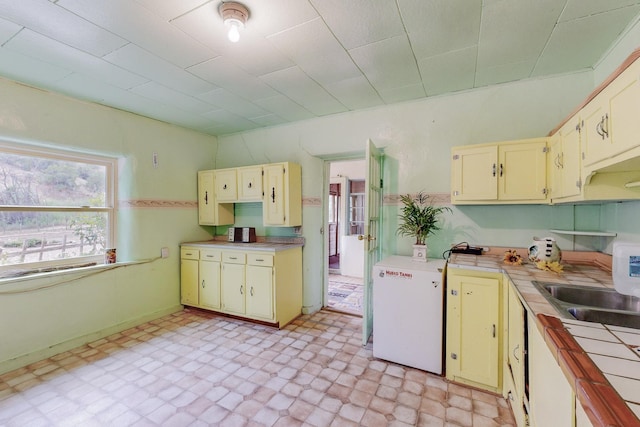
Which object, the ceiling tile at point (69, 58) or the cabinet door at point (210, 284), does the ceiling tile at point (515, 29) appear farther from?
the cabinet door at point (210, 284)

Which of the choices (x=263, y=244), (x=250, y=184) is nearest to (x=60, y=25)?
(x=250, y=184)

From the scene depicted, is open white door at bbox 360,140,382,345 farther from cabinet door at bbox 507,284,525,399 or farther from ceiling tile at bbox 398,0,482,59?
cabinet door at bbox 507,284,525,399

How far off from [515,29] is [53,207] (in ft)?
14.1

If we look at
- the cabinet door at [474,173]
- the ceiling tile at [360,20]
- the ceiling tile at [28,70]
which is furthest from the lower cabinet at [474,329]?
the ceiling tile at [28,70]

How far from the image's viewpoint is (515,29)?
1.75m

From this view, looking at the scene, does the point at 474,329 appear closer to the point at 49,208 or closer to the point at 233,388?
the point at 233,388

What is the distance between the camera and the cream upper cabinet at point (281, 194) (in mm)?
3338

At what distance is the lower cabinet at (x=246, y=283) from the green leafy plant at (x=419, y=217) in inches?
55.5

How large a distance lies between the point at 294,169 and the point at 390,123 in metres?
1.29

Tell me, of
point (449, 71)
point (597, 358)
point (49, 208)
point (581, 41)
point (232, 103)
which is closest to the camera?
point (597, 358)

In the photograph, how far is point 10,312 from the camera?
7.71ft

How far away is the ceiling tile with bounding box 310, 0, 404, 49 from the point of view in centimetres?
155

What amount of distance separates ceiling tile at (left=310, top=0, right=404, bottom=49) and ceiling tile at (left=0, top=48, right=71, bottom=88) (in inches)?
89.0

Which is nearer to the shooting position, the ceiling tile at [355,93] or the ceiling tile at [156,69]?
the ceiling tile at [156,69]
